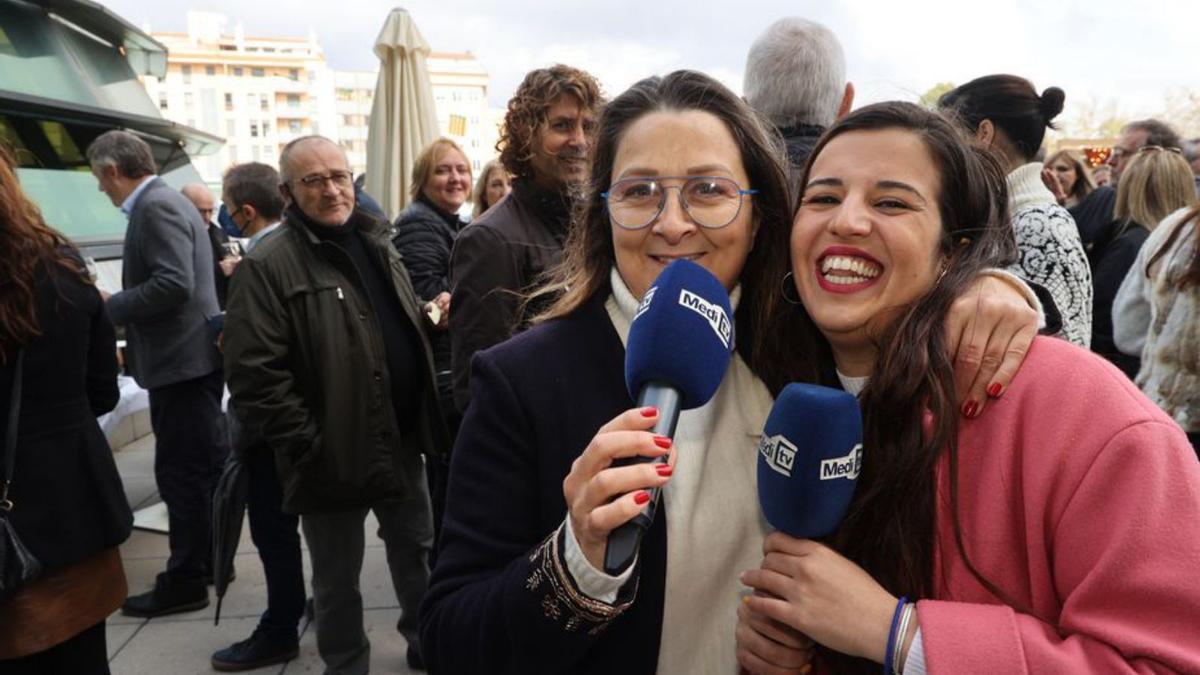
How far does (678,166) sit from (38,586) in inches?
90.6

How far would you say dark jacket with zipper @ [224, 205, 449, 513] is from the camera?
313cm

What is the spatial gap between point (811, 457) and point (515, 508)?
1.72 ft

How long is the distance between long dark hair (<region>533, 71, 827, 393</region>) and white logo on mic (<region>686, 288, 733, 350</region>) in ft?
0.87

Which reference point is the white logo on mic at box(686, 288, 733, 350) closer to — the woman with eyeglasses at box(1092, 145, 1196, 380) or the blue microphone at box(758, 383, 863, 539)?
the blue microphone at box(758, 383, 863, 539)

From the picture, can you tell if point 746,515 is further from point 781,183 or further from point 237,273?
point 237,273

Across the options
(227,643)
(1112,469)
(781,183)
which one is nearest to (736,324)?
(781,183)

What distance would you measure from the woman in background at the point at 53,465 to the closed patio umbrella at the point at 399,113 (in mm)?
4464

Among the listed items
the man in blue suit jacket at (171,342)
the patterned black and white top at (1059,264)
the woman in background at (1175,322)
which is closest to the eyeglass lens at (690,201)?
the patterned black and white top at (1059,264)

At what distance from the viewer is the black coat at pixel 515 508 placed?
130cm

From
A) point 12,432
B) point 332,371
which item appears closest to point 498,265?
point 332,371

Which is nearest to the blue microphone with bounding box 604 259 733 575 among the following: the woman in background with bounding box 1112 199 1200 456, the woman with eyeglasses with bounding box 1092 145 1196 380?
the woman in background with bounding box 1112 199 1200 456

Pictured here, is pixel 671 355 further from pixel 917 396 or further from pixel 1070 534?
pixel 1070 534

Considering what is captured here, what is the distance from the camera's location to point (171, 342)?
4.26 meters

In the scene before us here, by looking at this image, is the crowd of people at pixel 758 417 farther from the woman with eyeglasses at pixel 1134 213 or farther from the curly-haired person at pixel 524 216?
the woman with eyeglasses at pixel 1134 213
